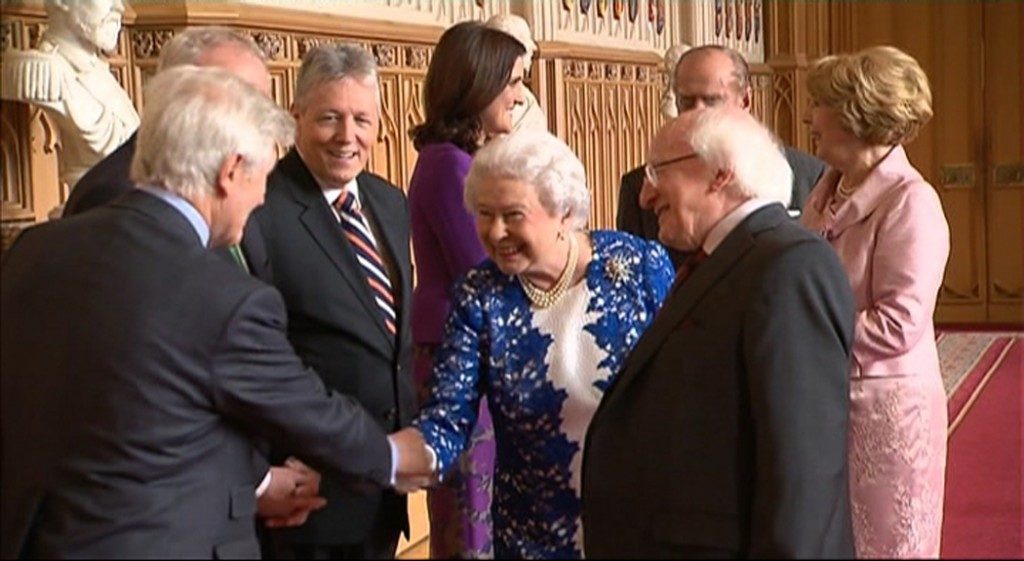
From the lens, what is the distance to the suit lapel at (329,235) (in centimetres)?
319

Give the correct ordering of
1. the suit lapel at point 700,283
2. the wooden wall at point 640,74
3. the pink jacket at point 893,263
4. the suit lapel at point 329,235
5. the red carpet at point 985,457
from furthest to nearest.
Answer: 1. the red carpet at point 985,457
2. the wooden wall at point 640,74
3. the pink jacket at point 893,263
4. the suit lapel at point 329,235
5. the suit lapel at point 700,283

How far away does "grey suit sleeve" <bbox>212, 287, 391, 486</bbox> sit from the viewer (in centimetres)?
236

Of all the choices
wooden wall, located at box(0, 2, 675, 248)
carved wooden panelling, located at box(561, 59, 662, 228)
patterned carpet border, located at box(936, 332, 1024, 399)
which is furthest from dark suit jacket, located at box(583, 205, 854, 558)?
patterned carpet border, located at box(936, 332, 1024, 399)

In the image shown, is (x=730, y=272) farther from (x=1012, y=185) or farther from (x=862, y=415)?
(x=1012, y=185)

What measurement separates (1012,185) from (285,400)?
1022 centimetres

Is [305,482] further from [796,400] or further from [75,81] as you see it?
[75,81]

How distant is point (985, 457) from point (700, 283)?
16.2ft

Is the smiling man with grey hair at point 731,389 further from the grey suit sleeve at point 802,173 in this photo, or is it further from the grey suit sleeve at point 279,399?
the grey suit sleeve at point 802,173

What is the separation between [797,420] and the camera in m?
2.47

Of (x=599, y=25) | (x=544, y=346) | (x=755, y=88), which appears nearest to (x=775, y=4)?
(x=755, y=88)

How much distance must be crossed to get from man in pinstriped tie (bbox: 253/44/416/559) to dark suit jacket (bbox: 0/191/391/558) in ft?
2.43

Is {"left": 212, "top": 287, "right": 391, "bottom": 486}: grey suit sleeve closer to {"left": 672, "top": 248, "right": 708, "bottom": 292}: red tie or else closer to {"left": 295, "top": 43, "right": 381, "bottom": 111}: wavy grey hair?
{"left": 672, "top": 248, "right": 708, "bottom": 292}: red tie

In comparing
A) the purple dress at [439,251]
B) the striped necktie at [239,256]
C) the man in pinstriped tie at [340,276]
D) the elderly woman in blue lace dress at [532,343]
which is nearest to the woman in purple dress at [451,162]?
the purple dress at [439,251]

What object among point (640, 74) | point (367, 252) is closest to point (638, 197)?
point (367, 252)
